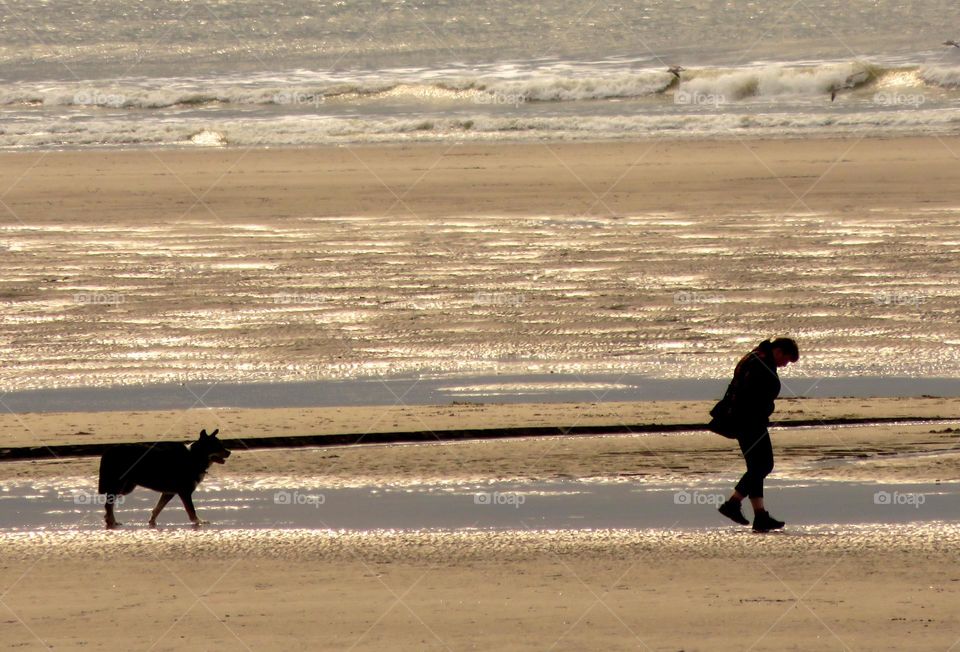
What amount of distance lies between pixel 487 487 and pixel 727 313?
18.7 ft

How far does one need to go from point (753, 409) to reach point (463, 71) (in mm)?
38223

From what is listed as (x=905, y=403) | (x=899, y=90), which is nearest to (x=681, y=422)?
(x=905, y=403)

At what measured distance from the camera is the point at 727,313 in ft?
47.3

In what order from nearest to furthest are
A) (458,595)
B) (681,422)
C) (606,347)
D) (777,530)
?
1. (458,595)
2. (777,530)
3. (681,422)
4. (606,347)

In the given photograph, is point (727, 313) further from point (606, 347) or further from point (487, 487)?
point (487, 487)

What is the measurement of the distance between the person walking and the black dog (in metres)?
2.91

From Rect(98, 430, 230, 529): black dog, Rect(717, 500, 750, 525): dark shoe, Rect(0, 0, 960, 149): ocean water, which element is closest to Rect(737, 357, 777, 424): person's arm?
Rect(717, 500, 750, 525): dark shoe

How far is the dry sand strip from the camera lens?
675 centimetres

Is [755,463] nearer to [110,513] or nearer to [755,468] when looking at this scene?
[755,468]

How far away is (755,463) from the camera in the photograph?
8.38 metres

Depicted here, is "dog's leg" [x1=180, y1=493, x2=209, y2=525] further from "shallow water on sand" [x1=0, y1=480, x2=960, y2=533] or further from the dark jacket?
the dark jacket

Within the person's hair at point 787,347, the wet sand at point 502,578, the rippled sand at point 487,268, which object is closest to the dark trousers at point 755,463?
the wet sand at point 502,578

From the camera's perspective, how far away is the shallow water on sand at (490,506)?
8500mm

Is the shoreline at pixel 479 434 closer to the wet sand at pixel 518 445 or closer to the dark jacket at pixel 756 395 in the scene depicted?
the wet sand at pixel 518 445
